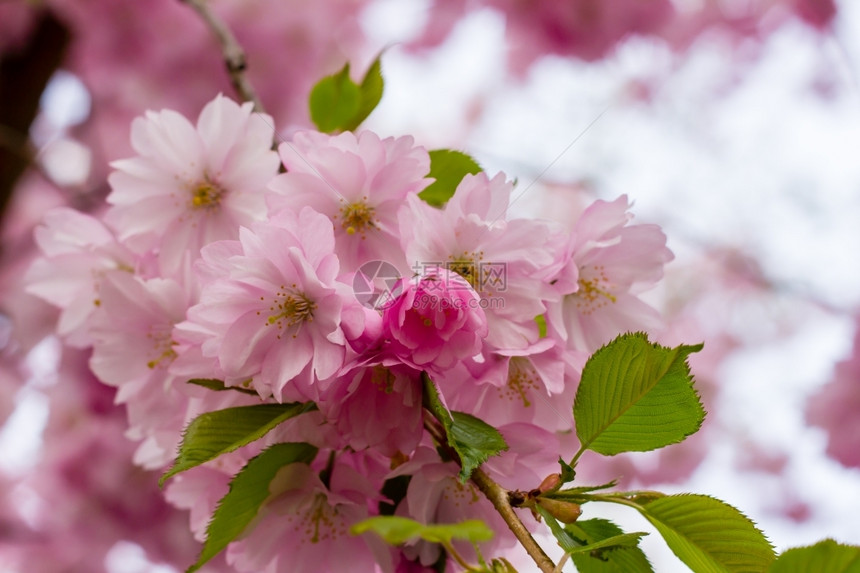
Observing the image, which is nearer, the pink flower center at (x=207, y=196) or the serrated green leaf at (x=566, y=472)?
the serrated green leaf at (x=566, y=472)

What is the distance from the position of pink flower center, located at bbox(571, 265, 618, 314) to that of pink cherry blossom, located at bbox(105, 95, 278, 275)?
9.9 inches

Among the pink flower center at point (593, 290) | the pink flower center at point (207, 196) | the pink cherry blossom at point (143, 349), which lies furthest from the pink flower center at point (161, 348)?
the pink flower center at point (593, 290)

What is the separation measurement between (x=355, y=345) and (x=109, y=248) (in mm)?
300

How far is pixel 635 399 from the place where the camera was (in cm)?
44

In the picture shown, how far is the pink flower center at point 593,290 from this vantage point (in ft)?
1.84

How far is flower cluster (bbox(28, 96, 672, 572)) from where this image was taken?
0.44 meters

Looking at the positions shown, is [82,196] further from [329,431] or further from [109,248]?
[329,431]

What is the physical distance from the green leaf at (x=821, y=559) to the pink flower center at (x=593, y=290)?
0.25 meters

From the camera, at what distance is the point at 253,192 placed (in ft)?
1.92

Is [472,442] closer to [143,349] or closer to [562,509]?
[562,509]

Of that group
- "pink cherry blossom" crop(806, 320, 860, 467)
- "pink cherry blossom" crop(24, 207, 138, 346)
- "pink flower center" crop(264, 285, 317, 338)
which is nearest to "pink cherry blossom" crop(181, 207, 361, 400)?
"pink flower center" crop(264, 285, 317, 338)

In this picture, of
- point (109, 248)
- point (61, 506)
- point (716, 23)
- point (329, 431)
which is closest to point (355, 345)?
point (329, 431)

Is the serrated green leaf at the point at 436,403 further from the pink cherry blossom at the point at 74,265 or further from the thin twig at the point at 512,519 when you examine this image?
the pink cherry blossom at the point at 74,265

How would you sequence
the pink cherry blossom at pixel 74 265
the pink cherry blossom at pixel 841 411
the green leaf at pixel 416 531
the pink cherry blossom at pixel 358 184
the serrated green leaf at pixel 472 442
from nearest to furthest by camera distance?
the green leaf at pixel 416 531, the serrated green leaf at pixel 472 442, the pink cherry blossom at pixel 358 184, the pink cherry blossom at pixel 74 265, the pink cherry blossom at pixel 841 411
